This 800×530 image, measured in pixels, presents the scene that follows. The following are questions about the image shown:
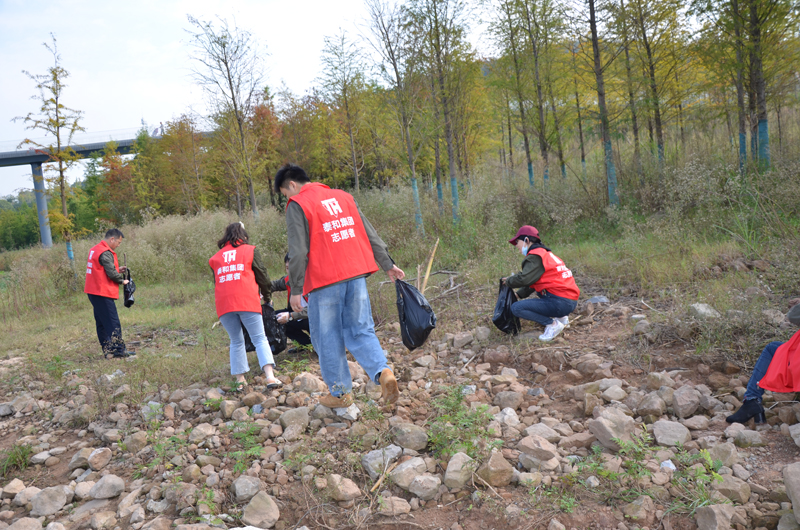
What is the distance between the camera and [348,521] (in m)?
2.73

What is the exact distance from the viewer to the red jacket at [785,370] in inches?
115

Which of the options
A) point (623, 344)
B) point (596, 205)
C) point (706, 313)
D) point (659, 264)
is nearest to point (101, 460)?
point (623, 344)

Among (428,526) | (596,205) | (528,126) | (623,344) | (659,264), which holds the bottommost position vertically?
(428,526)

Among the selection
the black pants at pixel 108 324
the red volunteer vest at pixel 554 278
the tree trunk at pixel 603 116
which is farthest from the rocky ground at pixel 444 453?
the tree trunk at pixel 603 116

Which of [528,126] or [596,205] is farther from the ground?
[528,126]

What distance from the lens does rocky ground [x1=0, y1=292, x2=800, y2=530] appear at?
8.53 feet

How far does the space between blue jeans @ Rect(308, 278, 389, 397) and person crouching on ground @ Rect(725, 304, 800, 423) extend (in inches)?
96.0

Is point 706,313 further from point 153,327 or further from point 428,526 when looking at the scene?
point 153,327

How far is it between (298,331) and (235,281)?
1.23 metres

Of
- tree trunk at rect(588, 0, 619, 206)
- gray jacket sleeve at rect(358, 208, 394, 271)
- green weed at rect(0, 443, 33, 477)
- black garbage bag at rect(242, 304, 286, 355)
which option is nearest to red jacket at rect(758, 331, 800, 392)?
gray jacket sleeve at rect(358, 208, 394, 271)

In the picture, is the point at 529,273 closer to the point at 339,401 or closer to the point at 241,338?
the point at 339,401

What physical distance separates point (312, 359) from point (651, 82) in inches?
417

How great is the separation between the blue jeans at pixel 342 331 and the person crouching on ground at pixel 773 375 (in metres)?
2.44

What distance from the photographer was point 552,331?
5094 mm
